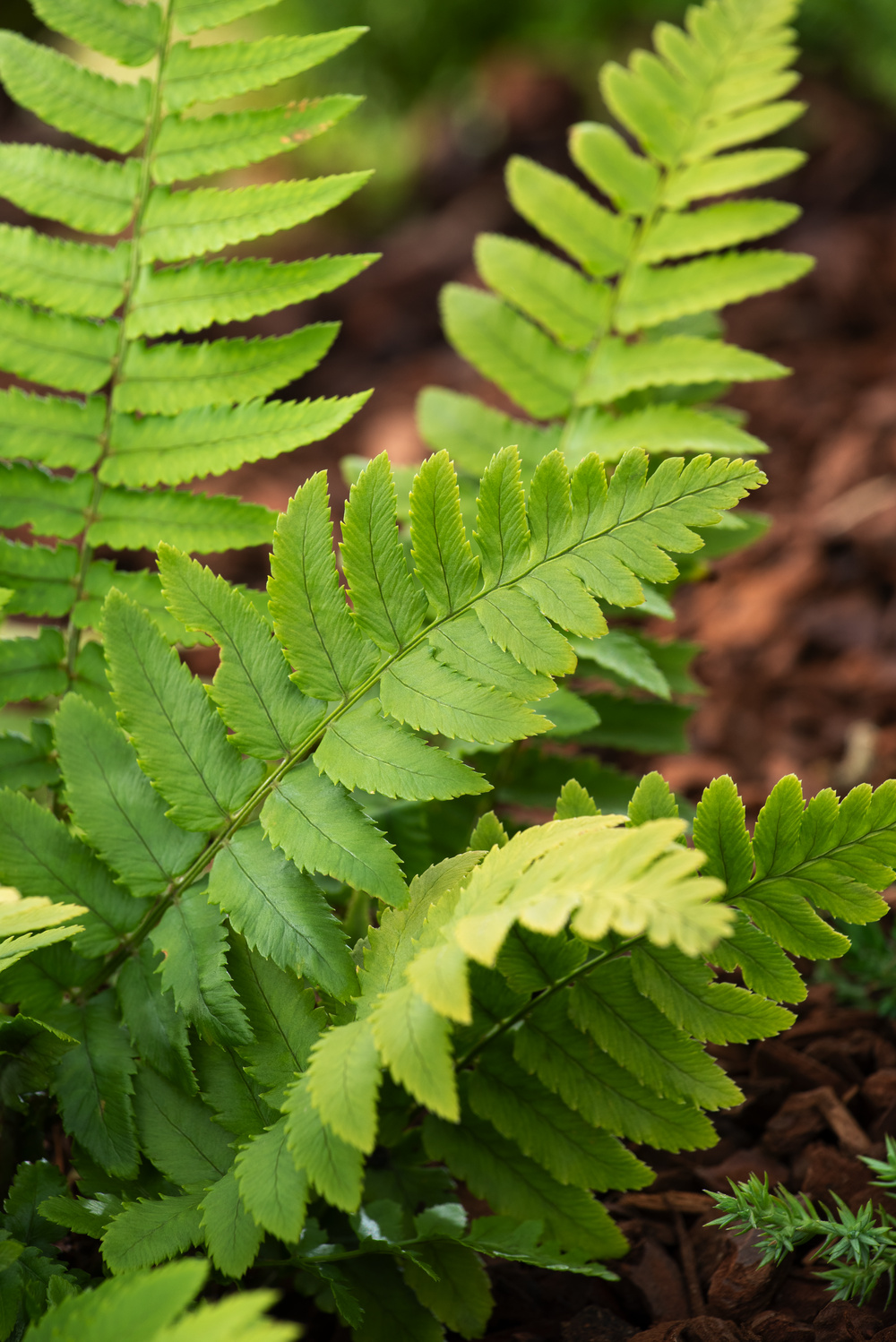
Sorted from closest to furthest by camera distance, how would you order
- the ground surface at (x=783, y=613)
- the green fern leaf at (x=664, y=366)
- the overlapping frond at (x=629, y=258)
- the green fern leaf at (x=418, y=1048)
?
the green fern leaf at (x=418, y=1048) → the ground surface at (x=783, y=613) → the green fern leaf at (x=664, y=366) → the overlapping frond at (x=629, y=258)

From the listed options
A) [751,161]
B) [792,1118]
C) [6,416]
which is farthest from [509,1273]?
[751,161]

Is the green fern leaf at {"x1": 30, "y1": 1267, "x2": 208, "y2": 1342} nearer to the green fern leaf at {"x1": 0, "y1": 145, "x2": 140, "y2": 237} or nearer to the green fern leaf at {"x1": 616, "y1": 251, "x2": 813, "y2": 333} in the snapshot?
the green fern leaf at {"x1": 0, "y1": 145, "x2": 140, "y2": 237}

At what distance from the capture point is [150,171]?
5.30 feet

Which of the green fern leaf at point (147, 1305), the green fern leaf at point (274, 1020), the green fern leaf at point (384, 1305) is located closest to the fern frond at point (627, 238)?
the green fern leaf at point (274, 1020)

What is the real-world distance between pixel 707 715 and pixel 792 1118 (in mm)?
1442

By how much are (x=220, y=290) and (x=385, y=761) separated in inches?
32.5

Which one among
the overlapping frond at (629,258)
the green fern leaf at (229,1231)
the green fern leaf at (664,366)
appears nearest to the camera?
the green fern leaf at (229,1231)

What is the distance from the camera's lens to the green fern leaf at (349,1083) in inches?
35.9

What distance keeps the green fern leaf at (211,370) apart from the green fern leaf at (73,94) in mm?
327

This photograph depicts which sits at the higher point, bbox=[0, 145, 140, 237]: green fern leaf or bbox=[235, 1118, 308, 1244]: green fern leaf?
bbox=[0, 145, 140, 237]: green fern leaf

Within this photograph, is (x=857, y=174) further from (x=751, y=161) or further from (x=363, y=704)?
(x=363, y=704)

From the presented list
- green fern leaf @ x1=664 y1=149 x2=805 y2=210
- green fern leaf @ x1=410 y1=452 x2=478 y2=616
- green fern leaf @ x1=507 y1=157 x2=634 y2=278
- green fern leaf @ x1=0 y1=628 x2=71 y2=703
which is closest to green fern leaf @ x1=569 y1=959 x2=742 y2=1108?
green fern leaf @ x1=410 y1=452 x2=478 y2=616

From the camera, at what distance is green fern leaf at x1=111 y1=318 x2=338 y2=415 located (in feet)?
5.17

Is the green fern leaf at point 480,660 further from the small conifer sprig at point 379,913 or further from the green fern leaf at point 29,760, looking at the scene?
the green fern leaf at point 29,760
